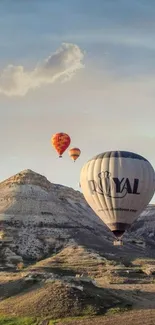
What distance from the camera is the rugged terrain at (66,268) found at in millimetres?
74375

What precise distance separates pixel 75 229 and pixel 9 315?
111 metres

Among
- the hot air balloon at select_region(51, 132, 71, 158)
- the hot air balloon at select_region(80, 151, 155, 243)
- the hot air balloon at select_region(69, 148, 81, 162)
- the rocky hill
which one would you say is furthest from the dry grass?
the rocky hill

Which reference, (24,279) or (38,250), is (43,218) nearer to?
(38,250)

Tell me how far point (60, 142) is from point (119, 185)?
171 ft

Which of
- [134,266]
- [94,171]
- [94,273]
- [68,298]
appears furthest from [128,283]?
[94,171]

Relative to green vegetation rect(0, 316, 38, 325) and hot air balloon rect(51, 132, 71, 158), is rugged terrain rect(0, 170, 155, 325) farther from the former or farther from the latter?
hot air balloon rect(51, 132, 71, 158)

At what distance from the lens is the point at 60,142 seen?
119m

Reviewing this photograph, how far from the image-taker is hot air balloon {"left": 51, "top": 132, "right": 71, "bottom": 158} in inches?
4695

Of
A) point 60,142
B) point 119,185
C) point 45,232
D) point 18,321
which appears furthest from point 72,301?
point 45,232

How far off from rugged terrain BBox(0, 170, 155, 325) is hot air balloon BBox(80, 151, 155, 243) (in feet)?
38.4

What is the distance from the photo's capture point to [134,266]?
5586 inches

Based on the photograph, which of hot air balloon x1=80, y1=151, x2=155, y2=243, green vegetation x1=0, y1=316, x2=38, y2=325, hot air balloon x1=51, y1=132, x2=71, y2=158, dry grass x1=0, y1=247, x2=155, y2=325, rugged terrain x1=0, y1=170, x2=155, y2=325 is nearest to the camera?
hot air balloon x1=80, y1=151, x2=155, y2=243

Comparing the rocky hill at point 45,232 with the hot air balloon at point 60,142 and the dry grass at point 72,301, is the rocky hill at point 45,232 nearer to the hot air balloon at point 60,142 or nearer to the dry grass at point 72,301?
the hot air balloon at point 60,142

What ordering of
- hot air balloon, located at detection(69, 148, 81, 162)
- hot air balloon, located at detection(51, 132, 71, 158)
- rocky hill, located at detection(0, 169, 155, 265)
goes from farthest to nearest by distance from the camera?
rocky hill, located at detection(0, 169, 155, 265) → hot air balloon, located at detection(69, 148, 81, 162) → hot air balloon, located at detection(51, 132, 71, 158)
